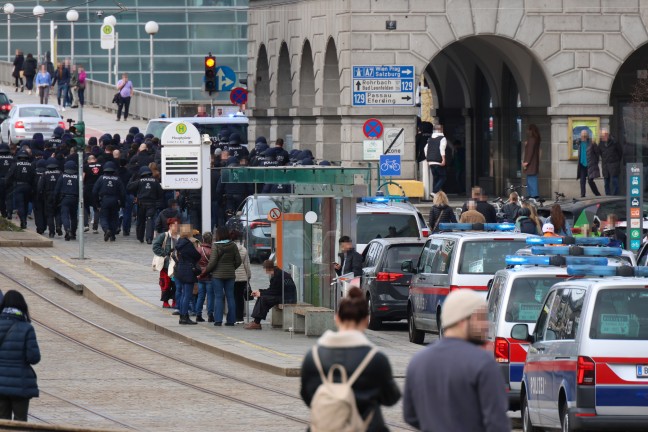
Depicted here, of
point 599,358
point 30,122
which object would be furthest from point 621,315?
point 30,122

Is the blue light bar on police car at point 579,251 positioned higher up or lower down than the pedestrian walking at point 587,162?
lower down

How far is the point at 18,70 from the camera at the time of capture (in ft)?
232

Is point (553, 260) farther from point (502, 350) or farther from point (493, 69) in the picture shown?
point (493, 69)

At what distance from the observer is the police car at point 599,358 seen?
1378 cm

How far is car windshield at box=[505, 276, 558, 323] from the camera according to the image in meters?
17.8

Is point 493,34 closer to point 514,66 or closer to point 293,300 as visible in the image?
point 514,66

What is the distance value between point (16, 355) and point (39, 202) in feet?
80.9

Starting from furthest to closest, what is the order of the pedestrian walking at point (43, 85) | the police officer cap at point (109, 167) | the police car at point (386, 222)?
the pedestrian walking at point (43, 85) < the police officer cap at point (109, 167) < the police car at point (386, 222)

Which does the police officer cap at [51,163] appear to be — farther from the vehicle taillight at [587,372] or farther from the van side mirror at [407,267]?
the vehicle taillight at [587,372]

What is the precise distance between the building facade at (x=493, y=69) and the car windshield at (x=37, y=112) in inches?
405

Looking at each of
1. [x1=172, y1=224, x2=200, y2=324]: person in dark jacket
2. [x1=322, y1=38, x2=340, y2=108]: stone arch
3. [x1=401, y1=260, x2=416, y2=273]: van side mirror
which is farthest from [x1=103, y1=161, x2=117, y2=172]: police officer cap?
[x1=401, y1=260, x2=416, y2=273]: van side mirror

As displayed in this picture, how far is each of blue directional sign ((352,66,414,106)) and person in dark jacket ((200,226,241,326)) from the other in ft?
32.6

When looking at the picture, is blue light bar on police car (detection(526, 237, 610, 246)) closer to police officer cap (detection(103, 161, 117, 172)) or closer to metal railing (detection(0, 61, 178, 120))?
police officer cap (detection(103, 161, 117, 172))

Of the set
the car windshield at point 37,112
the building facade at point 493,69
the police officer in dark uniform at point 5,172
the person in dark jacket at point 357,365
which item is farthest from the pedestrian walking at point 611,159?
the person in dark jacket at point 357,365
